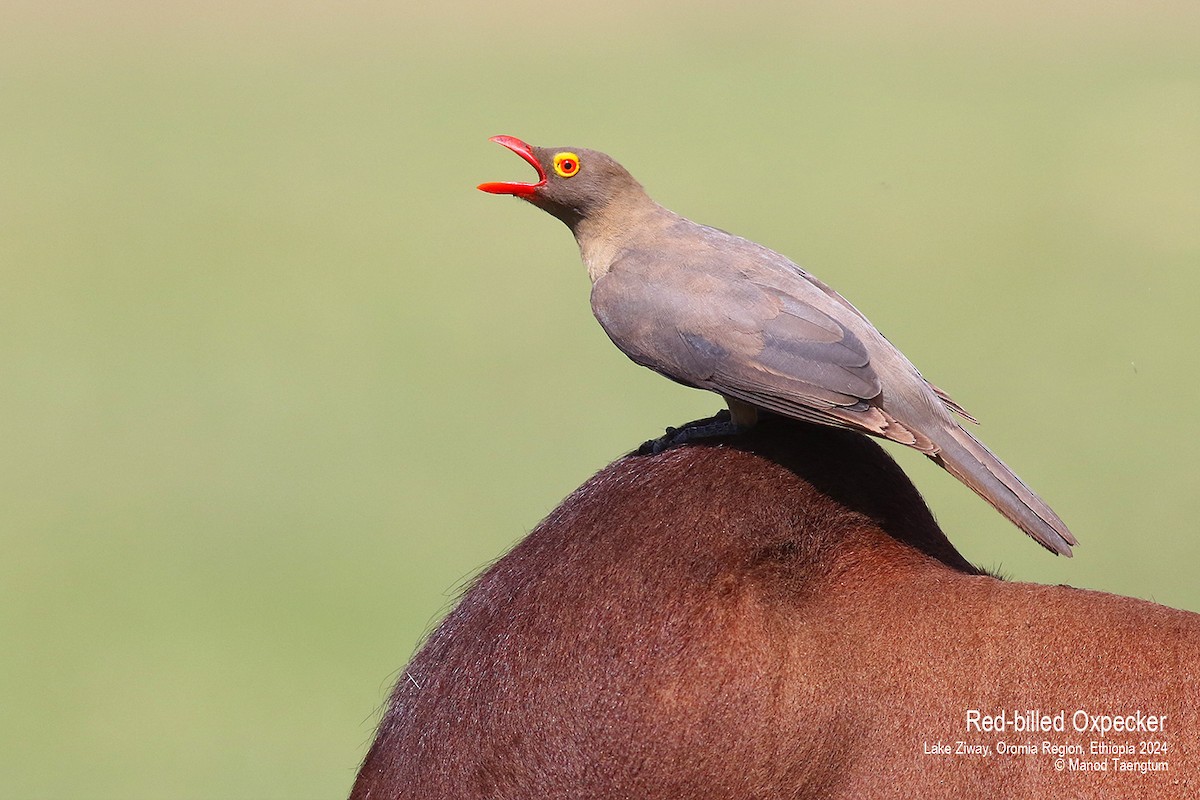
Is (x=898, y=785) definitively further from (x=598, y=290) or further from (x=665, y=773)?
(x=598, y=290)

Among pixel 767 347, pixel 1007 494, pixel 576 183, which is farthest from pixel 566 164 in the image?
pixel 1007 494

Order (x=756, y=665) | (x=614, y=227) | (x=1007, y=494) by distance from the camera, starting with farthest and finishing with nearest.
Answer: (x=614, y=227) < (x=1007, y=494) < (x=756, y=665)

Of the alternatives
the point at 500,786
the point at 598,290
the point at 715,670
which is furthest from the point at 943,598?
the point at 598,290

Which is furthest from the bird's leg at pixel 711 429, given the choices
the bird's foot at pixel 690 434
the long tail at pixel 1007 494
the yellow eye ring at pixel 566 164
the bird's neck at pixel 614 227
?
the yellow eye ring at pixel 566 164

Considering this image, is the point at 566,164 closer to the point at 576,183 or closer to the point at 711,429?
the point at 576,183

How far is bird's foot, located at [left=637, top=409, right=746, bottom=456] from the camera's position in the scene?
1480 mm

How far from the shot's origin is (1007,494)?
4.73ft

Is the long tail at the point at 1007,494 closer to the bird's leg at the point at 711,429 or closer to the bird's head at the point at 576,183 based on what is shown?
the bird's leg at the point at 711,429

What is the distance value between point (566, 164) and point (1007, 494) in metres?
0.76

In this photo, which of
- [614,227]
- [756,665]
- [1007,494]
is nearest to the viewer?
[756,665]

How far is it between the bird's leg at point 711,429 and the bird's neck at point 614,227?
34cm

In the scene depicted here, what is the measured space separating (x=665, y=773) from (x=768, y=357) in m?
0.50

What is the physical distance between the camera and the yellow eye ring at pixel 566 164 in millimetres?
1845

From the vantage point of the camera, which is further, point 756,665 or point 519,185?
point 519,185
